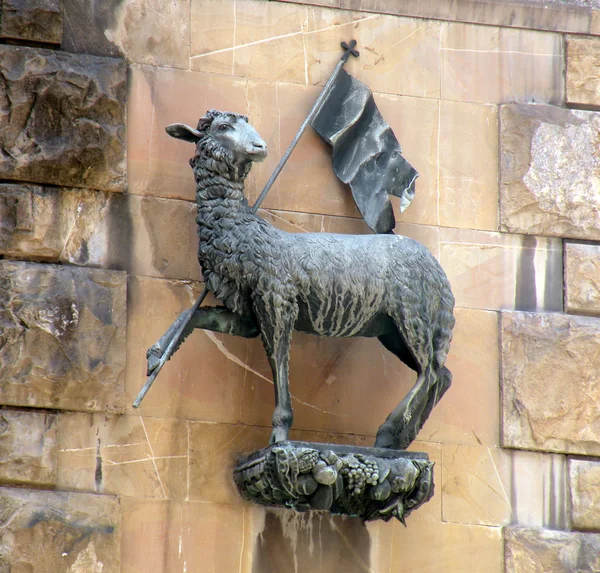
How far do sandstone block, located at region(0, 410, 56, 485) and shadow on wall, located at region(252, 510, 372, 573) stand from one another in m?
1.06

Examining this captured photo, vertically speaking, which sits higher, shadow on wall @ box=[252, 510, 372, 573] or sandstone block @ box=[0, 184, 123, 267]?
sandstone block @ box=[0, 184, 123, 267]

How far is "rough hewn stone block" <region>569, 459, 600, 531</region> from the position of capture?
7.73 metres

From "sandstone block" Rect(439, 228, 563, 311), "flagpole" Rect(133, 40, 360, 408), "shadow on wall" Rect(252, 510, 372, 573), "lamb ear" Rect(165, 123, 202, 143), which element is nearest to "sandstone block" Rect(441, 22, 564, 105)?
"flagpole" Rect(133, 40, 360, 408)

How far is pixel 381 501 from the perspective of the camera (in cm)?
712

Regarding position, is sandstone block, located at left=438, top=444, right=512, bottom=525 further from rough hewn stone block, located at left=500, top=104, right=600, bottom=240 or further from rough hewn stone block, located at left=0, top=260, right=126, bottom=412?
rough hewn stone block, located at left=0, top=260, right=126, bottom=412

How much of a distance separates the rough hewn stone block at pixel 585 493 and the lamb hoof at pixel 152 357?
224 cm

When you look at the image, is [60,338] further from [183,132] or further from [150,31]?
[150,31]

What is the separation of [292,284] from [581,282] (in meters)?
1.75

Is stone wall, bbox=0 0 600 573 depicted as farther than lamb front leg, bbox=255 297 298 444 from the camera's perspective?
Yes

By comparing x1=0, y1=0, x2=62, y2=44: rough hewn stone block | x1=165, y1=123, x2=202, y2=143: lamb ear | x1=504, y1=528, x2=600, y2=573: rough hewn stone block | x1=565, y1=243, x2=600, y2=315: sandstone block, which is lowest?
x1=504, y1=528, x2=600, y2=573: rough hewn stone block

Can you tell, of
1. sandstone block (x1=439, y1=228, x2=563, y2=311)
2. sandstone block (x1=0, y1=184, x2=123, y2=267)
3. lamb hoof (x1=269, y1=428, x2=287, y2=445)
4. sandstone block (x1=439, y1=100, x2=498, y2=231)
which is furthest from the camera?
sandstone block (x1=439, y1=100, x2=498, y2=231)

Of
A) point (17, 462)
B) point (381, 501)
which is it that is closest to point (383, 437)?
point (381, 501)

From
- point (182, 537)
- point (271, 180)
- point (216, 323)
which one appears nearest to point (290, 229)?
point (271, 180)

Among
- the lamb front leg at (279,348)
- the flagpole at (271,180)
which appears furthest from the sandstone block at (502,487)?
the flagpole at (271,180)
